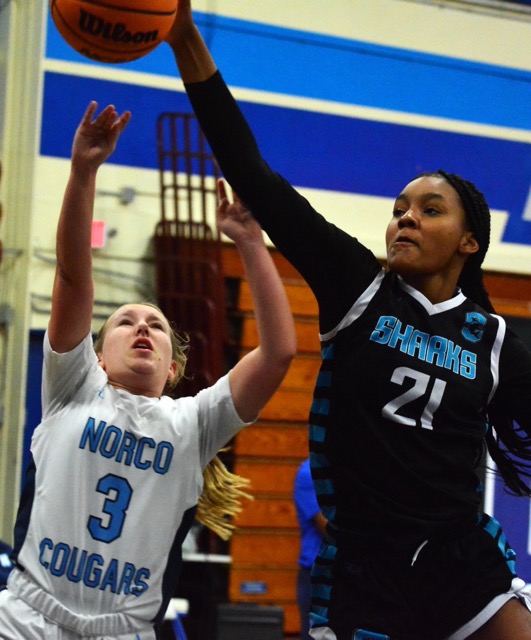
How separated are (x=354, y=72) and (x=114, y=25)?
19.4 ft

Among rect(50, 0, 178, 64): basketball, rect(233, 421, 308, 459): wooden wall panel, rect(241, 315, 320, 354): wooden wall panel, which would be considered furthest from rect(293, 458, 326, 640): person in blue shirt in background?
rect(50, 0, 178, 64): basketball

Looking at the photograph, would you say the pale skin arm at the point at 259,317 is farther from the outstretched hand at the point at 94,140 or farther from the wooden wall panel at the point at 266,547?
the wooden wall panel at the point at 266,547

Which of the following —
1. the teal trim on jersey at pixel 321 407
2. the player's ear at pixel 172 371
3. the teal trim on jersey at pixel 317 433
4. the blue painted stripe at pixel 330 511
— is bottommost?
the blue painted stripe at pixel 330 511

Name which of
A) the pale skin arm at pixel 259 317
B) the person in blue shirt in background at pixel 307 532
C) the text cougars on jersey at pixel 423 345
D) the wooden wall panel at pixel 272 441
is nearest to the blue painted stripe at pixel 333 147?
the wooden wall panel at pixel 272 441

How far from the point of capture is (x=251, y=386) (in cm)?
284

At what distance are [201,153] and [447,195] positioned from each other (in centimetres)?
525

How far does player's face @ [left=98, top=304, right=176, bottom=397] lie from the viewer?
291 cm

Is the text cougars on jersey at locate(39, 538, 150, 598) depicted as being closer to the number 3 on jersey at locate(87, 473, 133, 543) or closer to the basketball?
the number 3 on jersey at locate(87, 473, 133, 543)

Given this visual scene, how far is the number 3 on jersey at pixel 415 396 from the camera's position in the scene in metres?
2.64

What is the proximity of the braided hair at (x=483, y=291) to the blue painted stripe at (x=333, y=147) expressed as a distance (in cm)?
506

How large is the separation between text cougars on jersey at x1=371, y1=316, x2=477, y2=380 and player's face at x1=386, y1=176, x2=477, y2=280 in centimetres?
19

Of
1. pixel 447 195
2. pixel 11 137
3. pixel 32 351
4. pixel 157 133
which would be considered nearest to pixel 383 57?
pixel 157 133

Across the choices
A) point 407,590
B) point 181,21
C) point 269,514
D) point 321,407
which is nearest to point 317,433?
point 321,407

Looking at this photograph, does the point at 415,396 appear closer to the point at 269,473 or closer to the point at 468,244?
the point at 468,244
